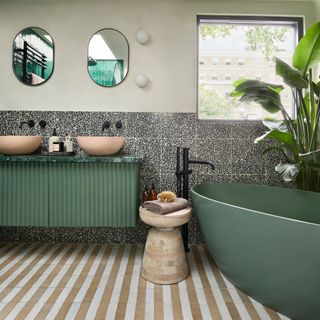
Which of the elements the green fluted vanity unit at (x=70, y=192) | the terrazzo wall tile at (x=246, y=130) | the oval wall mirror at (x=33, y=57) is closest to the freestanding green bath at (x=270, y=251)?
the green fluted vanity unit at (x=70, y=192)

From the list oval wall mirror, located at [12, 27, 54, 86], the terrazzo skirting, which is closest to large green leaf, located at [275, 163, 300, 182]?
the terrazzo skirting

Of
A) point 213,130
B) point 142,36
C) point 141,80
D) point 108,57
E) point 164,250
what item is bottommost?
point 164,250

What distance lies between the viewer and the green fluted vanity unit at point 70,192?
232cm

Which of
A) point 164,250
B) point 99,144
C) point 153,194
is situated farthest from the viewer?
point 153,194

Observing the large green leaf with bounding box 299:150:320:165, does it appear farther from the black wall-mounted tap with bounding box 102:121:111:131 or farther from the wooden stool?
the black wall-mounted tap with bounding box 102:121:111:131

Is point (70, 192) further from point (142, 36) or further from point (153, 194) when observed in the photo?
point (142, 36)

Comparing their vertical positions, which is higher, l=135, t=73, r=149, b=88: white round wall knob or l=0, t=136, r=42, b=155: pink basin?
l=135, t=73, r=149, b=88: white round wall knob

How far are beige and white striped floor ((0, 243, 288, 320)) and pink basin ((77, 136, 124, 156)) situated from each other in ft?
3.11

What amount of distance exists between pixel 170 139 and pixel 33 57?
1.63 m

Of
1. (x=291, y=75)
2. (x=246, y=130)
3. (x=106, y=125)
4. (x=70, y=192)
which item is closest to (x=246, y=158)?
(x=246, y=130)

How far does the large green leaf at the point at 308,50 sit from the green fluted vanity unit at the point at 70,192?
5.10 ft

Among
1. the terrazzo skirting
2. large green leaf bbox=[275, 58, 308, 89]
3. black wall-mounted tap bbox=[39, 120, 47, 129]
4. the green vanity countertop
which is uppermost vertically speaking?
large green leaf bbox=[275, 58, 308, 89]

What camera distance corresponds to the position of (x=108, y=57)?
8.86 ft

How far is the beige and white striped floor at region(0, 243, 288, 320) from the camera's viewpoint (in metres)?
1.59
